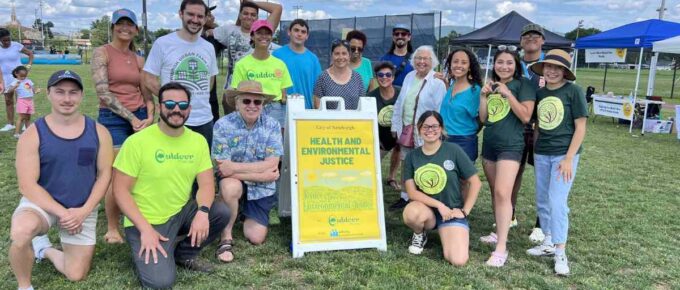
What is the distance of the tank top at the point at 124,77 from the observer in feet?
12.5

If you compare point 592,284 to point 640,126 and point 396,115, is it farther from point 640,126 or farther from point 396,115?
point 640,126

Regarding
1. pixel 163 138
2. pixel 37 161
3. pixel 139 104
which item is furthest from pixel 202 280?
pixel 139 104

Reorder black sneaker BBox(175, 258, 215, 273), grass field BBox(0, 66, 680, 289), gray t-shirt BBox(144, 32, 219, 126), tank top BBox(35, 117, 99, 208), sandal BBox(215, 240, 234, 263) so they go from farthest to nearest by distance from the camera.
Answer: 1. gray t-shirt BBox(144, 32, 219, 126)
2. sandal BBox(215, 240, 234, 263)
3. black sneaker BBox(175, 258, 215, 273)
4. grass field BBox(0, 66, 680, 289)
5. tank top BBox(35, 117, 99, 208)

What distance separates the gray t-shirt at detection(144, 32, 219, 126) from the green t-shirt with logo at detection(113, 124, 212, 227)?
782mm

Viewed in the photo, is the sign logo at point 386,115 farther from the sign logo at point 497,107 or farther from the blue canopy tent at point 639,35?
the blue canopy tent at point 639,35

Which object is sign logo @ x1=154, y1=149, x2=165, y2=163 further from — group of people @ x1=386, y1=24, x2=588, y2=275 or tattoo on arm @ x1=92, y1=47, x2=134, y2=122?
group of people @ x1=386, y1=24, x2=588, y2=275

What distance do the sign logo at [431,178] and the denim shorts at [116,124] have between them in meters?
2.35

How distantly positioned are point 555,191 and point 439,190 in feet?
2.83

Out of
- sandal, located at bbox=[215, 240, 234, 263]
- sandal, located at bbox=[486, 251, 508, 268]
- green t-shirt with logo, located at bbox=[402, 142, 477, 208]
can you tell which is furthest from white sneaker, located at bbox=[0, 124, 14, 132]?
sandal, located at bbox=[486, 251, 508, 268]

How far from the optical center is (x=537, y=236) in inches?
173

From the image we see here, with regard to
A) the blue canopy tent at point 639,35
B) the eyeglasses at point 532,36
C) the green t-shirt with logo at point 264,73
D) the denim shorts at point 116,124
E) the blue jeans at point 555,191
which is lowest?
the blue jeans at point 555,191

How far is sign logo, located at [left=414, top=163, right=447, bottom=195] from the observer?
3887 mm

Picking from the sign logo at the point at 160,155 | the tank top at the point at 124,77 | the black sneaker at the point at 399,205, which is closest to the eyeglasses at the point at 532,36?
A: the black sneaker at the point at 399,205

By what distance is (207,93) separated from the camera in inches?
165
